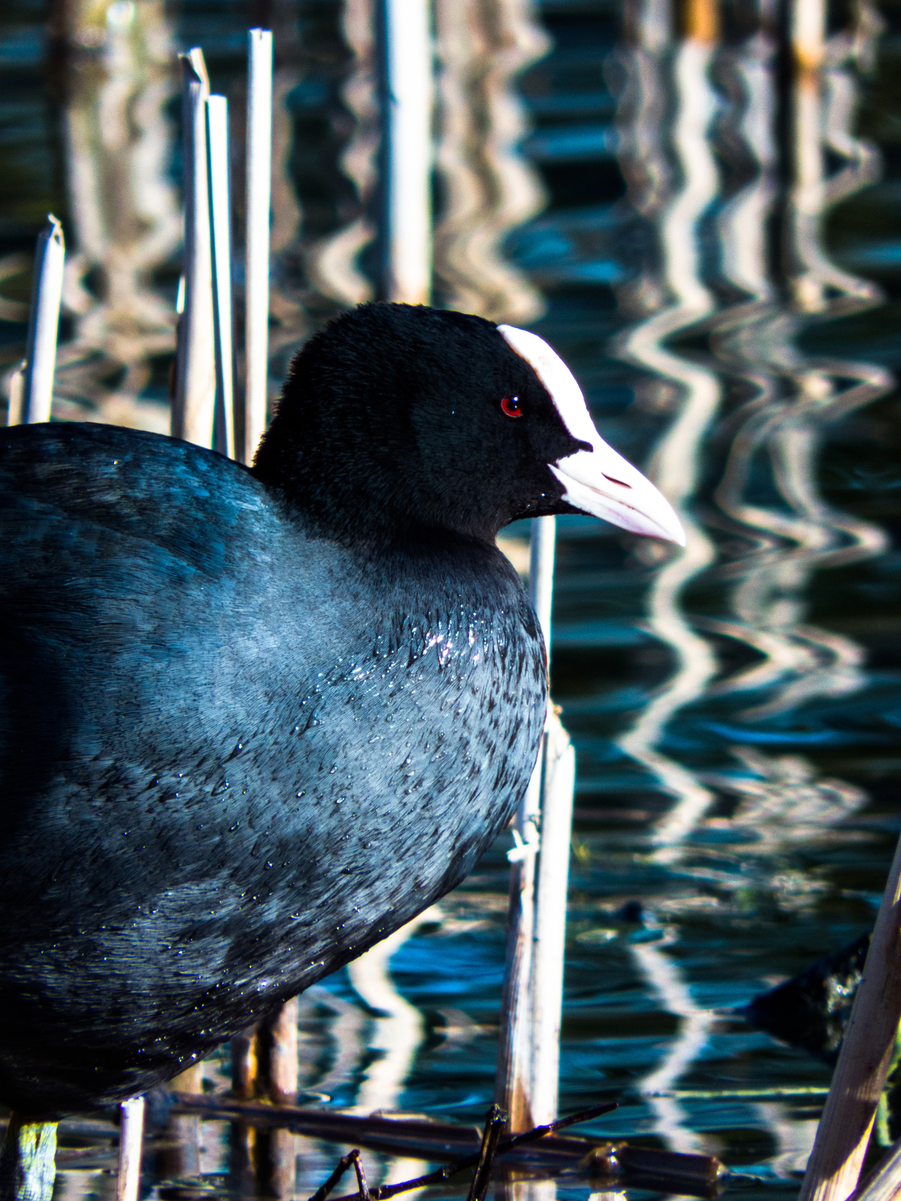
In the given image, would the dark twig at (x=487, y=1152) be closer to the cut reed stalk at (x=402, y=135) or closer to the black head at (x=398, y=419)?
the black head at (x=398, y=419)

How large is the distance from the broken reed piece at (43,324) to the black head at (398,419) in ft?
1.92

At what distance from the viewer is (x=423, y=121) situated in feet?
18.0

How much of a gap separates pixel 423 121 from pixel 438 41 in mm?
6153

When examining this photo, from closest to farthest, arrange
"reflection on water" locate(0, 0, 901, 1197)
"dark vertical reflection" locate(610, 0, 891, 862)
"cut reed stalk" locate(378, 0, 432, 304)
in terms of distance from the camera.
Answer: "reflection on water" locate(0, 0, 901, 1197) < "dark vertical reflection" locate(610, 0, 891, 862) < "cut reed stalk" locate(378, 0, 432, 304)

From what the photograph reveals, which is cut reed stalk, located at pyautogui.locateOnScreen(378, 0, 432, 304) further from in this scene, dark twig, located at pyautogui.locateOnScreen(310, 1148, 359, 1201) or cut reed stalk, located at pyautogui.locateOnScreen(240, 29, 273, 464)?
dark twig, located at pyautogui.locateOnScreen(310, 1148, 359, 1201)

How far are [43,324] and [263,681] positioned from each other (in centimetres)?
92

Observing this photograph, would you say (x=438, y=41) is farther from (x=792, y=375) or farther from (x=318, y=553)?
→ (x=318, y=553)

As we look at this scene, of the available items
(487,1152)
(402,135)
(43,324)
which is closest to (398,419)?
(43,324)

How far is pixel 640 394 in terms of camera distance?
6.20 meters

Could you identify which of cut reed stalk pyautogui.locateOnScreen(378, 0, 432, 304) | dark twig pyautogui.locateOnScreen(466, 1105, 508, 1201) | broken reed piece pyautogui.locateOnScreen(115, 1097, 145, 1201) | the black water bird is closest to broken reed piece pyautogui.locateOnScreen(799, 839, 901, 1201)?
dark twig pyautogui.locateOnScreen(466, 1105, 508, 1201)

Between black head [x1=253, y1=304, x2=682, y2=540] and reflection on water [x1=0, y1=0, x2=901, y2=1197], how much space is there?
41.7 inches

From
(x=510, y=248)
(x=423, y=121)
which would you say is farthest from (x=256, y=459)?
(x=510, y=248)

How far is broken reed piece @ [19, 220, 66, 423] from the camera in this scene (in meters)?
2.82

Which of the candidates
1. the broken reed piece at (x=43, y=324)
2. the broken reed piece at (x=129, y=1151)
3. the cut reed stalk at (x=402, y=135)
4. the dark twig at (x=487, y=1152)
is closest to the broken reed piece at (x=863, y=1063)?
the dark twig at (x=487, y=1152)
